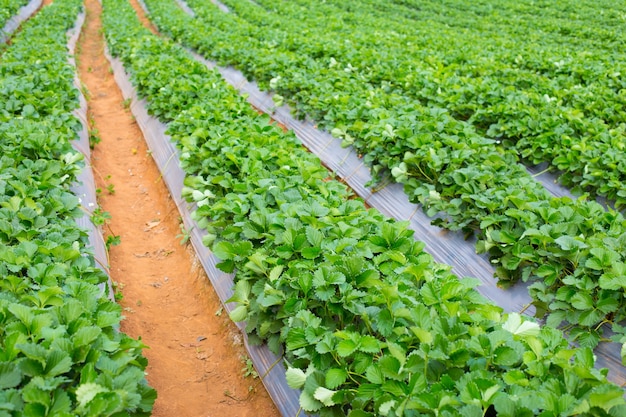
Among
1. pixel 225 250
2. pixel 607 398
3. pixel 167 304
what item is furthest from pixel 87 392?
pixel 167 304

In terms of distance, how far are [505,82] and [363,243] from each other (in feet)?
22.2

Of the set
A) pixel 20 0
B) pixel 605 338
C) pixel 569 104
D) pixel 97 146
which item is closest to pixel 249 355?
pixel 605 338

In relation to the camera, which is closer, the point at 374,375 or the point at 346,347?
the point at 374,375

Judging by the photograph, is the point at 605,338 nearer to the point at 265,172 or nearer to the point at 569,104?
the point at 265,172

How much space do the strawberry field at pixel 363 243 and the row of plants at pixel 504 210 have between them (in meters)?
0.02

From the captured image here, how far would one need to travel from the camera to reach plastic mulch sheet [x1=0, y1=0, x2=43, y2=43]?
15438mm

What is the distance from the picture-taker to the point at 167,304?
485 centimetres

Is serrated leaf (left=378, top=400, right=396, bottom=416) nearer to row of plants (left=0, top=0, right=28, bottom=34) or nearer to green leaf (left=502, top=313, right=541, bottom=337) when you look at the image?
green leaf (left=502, top=313, right=541, bottom=337)

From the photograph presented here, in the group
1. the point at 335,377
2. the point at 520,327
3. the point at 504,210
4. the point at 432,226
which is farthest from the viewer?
the point at 432,226

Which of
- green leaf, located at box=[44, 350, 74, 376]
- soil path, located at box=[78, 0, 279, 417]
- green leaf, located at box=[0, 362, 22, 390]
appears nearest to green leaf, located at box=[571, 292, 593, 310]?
soil path, located at box=[78, 0, 279, 417]

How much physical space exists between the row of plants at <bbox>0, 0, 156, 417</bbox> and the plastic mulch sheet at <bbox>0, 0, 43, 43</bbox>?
12.2 m

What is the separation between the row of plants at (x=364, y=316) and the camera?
2195 mm

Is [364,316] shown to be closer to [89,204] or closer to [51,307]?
[51,307]

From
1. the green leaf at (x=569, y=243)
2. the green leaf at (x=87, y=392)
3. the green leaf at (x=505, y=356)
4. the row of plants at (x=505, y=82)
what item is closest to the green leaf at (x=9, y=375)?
the green leaf at (x=87, y=392)
